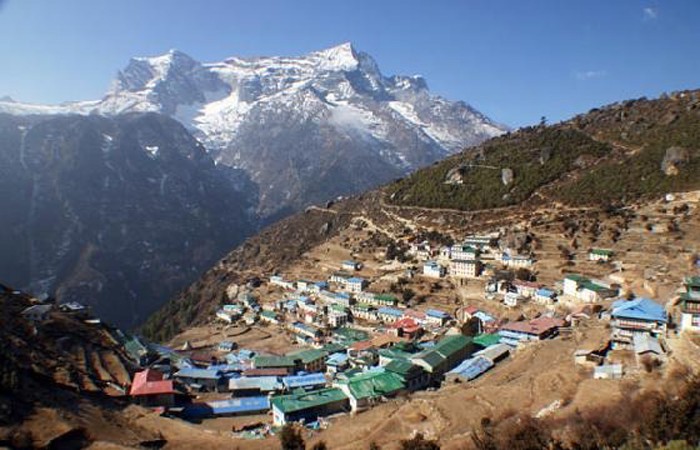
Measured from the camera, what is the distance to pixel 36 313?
144 feet

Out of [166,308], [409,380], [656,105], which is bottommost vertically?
[166,308]

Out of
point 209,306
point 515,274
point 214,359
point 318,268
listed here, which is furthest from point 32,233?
point 515,274

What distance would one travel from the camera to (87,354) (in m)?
39.6

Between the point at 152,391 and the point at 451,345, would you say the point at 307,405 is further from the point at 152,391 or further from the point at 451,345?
the point at 451,345

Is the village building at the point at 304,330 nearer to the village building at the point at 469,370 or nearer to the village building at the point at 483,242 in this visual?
the village building at the point at 469,370

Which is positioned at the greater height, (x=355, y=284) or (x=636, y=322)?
(x=636, y=322)

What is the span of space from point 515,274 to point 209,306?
50201 mm

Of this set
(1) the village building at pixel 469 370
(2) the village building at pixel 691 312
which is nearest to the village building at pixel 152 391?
(1) the village building at pixel 469 370

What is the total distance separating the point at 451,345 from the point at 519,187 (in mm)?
43806

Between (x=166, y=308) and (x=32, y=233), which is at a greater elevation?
(x=32, y=233)

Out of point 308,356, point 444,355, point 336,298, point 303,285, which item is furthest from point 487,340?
point 303,285

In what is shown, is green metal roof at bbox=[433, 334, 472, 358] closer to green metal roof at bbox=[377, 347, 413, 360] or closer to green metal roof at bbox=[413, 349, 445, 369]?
green metal roof at bbox=[413, 349, 445, 369]

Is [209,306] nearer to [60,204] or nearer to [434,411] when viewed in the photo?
[434,411]

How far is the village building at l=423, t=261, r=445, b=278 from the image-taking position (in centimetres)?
6162
